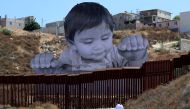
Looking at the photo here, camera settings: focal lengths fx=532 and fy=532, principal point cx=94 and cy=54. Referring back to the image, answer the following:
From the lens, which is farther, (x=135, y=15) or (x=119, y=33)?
(x=135, y=15)

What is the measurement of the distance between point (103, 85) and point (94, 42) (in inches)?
584

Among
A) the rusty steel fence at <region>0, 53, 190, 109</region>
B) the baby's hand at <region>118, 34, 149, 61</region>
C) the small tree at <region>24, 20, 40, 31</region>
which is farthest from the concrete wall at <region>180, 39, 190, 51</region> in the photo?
the rusty steel fence at <region>0, 53, 190, 109</region>

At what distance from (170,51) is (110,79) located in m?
54.5

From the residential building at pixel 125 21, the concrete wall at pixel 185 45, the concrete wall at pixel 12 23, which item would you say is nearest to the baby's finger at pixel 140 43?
the concrete wall at pixel 185 45

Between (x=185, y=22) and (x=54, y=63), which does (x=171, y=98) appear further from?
(x=185, y=22)

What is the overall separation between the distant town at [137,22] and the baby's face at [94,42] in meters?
59.4

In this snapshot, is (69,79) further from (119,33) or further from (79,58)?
(119,33)

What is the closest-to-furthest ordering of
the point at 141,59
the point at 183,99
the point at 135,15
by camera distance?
1. the point at 183,99
2. the point at 141,59
3. the point at 135,15

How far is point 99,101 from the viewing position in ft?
86.6

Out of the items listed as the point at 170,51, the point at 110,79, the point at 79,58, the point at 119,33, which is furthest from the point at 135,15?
the point at 110,79

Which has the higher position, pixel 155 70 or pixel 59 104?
pixel 155 70

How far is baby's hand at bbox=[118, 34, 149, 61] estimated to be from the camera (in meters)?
40.9

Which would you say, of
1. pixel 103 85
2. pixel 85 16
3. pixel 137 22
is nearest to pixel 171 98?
pixel 103 85

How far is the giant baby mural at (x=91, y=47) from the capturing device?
135 feet
